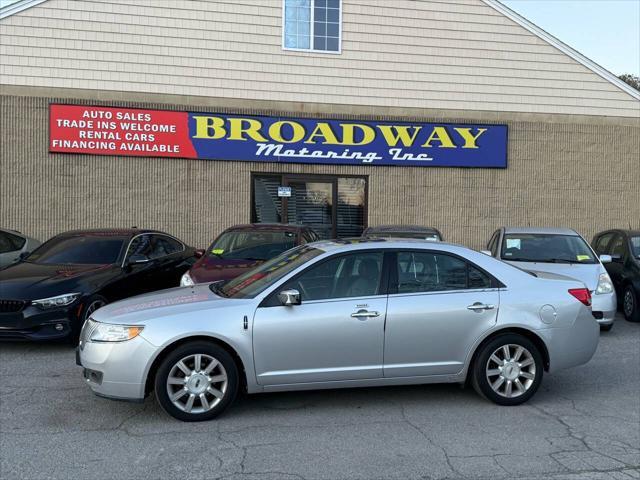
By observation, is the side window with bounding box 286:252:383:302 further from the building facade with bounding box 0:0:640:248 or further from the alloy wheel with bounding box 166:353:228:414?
the building facade with bounding box 0:0:640:248

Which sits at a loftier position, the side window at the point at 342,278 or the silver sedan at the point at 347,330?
the side window at the point at 342,278

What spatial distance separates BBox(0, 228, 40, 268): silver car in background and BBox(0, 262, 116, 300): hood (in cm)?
171

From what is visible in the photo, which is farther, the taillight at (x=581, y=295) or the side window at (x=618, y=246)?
the side window at (x=618, y=246)

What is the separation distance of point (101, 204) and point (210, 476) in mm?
10617

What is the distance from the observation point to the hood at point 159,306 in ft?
16.8

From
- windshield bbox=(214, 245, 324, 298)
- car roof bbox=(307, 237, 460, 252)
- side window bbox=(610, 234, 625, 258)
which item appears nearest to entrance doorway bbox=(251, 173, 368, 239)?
side window bbox=(610, 234, 625, 258)

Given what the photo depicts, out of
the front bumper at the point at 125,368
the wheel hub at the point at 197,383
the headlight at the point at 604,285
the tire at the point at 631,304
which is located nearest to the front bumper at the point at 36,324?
the front bumper at the point at 125,368

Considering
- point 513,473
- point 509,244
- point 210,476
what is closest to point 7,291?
point 210,476

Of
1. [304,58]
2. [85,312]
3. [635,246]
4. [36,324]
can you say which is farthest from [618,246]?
[36,324]

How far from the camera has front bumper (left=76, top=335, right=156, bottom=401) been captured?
4.94 m

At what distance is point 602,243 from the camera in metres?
11.5

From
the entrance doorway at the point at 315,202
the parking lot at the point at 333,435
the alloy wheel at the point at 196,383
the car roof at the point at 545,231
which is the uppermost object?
the entrance doorway at the point at 315,202

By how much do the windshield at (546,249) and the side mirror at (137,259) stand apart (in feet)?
18.0

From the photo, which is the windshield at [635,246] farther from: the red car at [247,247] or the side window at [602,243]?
the red car at [247,247]
